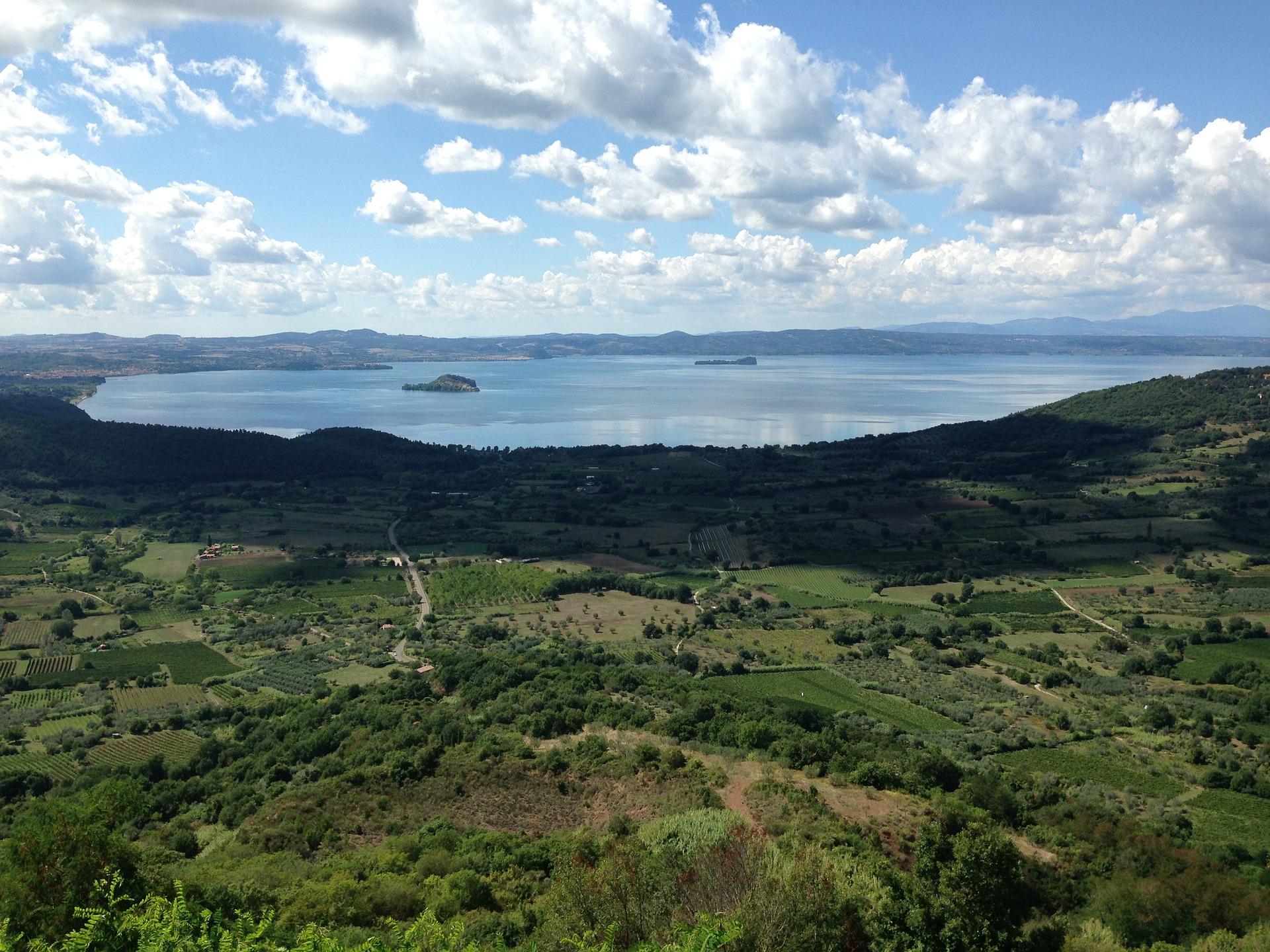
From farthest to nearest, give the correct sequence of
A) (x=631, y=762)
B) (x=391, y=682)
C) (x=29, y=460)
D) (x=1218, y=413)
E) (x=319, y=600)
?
(x=1218, y=413) < (x=29, y=460) < (x=319, y=600) < (x=391, y=682) < (x=631, y=762)

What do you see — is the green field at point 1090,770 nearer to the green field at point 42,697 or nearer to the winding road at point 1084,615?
the winding road at point 1084,615

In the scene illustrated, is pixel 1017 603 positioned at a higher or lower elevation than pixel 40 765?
higher

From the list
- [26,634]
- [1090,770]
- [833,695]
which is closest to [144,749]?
[26,634]

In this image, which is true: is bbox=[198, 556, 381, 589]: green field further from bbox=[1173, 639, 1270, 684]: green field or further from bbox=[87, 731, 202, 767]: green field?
bbox=[1173, 639, 1270, 684]: green field

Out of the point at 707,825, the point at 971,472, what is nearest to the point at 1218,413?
the point at 971,472

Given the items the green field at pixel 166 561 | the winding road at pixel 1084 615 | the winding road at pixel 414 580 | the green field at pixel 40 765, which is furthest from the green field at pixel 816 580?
the green field at pixel 166 561

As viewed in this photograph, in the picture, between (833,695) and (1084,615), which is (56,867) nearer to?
(833,695)

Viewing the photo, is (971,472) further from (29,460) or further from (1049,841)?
(29,460)
